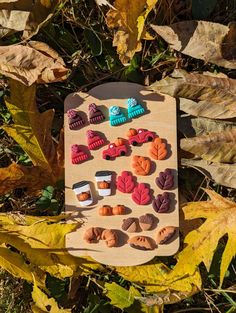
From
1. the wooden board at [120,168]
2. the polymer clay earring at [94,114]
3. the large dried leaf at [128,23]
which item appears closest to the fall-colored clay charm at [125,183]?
the wooden board at [120,168]

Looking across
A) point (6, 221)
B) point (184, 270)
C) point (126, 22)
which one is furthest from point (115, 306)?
point (126, 22)

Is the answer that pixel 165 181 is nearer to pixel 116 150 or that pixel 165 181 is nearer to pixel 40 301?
pixel 116 150

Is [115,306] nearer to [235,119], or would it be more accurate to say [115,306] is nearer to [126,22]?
[235,119]

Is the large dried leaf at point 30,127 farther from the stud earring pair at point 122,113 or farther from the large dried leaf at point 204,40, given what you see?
A: the large dried leaf at point 204,40

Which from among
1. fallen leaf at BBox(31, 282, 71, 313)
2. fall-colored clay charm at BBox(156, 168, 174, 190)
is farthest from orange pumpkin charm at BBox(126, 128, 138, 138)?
fallen leaf at BBox(31, 282, 71, 313)

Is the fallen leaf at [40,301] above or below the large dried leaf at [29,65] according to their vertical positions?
below

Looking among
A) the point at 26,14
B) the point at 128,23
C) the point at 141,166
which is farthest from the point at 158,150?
the point at 26,14

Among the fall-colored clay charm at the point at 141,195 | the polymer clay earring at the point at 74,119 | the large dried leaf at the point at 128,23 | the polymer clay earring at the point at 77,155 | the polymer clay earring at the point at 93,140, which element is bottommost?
the fall-colored clay charm at the point at 141,195
